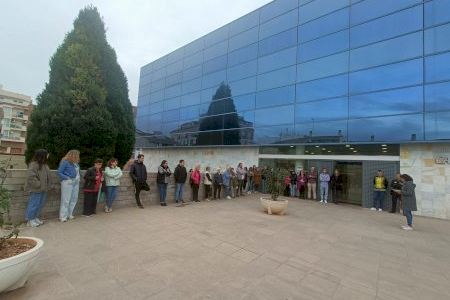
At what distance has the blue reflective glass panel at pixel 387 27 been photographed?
12.7m

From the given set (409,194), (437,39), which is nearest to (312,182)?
(409,194)

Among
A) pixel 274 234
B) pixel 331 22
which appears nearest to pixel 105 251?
pixel 274 234

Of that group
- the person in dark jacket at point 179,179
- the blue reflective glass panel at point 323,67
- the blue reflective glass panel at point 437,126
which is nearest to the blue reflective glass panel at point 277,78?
the blue reflective glass panel at point 323,67

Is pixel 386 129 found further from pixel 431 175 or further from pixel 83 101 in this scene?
pixel 83 101

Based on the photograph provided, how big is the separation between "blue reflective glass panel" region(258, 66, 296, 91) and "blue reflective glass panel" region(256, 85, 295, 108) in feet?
1.21

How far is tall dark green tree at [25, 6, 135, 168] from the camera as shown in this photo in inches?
387

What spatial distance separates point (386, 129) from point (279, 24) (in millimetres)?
10696

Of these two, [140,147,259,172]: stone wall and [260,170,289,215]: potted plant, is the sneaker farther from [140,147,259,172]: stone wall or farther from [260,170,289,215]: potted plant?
[140,147,259,172]: stone wall

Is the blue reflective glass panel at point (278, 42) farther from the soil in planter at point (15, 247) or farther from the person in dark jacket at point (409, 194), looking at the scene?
the soil in planter at point (15, 247)

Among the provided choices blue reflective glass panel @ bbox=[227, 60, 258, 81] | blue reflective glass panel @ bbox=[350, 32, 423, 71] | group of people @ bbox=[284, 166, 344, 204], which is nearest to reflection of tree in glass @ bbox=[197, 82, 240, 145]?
blue reflective glass panel @ bbox=[227, 60, 258, 81]

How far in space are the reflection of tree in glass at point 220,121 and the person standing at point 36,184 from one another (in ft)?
47.5

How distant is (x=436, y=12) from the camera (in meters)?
12.1

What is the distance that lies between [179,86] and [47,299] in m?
24.3

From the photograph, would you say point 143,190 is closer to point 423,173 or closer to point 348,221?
point 348,221
